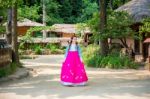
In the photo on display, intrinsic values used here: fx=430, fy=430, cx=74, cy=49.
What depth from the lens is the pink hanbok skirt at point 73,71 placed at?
14.3 m

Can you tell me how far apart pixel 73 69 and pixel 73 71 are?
0.08 metres

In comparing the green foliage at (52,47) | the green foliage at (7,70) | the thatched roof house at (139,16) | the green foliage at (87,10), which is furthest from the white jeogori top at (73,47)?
the green foliage at (87,10)

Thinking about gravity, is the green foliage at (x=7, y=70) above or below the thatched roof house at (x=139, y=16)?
below

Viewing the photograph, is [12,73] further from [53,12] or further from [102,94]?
[53,12]

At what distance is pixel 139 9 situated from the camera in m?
27.8

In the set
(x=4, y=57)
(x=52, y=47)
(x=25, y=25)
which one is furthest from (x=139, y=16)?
(x=25, y=25)

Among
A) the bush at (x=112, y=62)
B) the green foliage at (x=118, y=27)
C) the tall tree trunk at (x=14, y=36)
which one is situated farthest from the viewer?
the green foliage at (x=118, y=27)

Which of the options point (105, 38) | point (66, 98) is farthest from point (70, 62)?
point (105, 38)

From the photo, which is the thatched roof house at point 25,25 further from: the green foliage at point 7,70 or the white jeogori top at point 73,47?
the white jeogori top at point 73,47

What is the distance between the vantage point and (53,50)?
4609 cm

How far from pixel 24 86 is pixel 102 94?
337 cm

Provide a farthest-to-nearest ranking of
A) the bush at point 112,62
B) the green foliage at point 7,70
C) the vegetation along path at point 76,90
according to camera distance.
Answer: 1. the bush at point 112,62
2. the green foliage at point 7,70
3. the vegetation along path at point 76,90

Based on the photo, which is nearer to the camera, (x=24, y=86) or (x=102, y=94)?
(x=102, y=94)

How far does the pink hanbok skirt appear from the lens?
47.0ft
